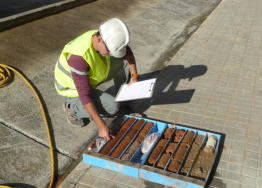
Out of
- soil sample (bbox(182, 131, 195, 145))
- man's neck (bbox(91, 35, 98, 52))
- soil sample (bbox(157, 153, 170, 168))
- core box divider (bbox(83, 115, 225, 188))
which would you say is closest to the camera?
core box divider (bbox(83, 115, 225, 188))

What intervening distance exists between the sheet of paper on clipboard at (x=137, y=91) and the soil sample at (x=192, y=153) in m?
0.85

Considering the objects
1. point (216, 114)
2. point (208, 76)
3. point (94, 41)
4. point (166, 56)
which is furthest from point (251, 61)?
point (94, 41)

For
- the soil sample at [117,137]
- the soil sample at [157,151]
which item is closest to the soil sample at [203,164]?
the soil sample at [157,151]

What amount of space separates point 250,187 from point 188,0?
930cm

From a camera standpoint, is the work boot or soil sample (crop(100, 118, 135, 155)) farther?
the work boot

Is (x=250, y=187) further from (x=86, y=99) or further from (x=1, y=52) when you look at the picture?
(x=1, y=52)

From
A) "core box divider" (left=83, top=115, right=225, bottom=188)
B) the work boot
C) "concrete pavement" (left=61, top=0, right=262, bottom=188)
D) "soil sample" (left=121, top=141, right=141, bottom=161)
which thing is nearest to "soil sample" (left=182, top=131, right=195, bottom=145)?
"core box divider" (left=83, top=115, right=225, bottom=188)

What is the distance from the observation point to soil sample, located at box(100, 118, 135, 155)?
327 centimetres

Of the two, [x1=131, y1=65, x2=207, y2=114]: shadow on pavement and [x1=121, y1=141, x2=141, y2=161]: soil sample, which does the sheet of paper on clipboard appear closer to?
[x1=121, y1=141, x2=141, y2=161]: soil sample

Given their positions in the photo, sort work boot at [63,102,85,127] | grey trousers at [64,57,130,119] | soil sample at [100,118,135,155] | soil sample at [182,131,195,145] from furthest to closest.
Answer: work boot at [63,102,85,127] → grey trousers at [64,57,130,119] → soil sample at [182,131,195,145] → soil sample at [100,118,135,155]

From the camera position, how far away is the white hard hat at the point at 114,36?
299 centimetres

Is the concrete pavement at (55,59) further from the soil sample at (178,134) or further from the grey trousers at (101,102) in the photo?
the soil sample at (178,134)

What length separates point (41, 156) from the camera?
135 inches

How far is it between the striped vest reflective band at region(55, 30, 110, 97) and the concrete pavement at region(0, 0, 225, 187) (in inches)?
27.0
